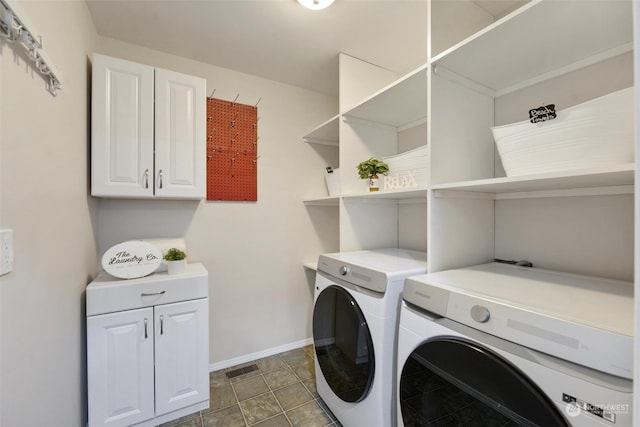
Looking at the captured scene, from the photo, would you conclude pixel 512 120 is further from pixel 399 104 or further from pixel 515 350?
pixel 515 350

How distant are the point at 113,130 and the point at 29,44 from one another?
840 mm

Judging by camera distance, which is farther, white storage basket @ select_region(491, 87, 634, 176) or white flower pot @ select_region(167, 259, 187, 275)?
white flower pot @ select_region(167, 259, 187, 275)

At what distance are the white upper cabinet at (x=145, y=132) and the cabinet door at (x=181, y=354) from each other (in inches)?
30.6

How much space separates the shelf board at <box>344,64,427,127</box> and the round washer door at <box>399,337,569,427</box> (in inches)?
50.6

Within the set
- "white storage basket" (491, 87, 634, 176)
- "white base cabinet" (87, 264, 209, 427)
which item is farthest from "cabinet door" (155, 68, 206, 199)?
"white storage basket" (491, 87, 634, 176)

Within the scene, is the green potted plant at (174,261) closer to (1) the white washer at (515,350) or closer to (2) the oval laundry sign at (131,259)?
(2) the oval laundry sign at (131,259)

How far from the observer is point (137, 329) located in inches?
58.7

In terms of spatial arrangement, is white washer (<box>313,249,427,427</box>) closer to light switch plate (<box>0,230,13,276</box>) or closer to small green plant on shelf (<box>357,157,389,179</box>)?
small green plant on shelf (<box>357,157,389,179</box>)

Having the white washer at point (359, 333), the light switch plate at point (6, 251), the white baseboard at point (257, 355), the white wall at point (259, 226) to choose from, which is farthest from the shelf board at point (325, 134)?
the white baseboard at point (257, 355)

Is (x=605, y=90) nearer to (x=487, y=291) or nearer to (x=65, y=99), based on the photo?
(x=487, y=291)

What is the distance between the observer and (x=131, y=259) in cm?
156

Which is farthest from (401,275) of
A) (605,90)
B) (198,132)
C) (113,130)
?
(113,130)

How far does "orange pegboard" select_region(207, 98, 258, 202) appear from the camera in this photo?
213 cm

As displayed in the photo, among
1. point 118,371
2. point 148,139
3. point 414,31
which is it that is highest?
point 414,31
